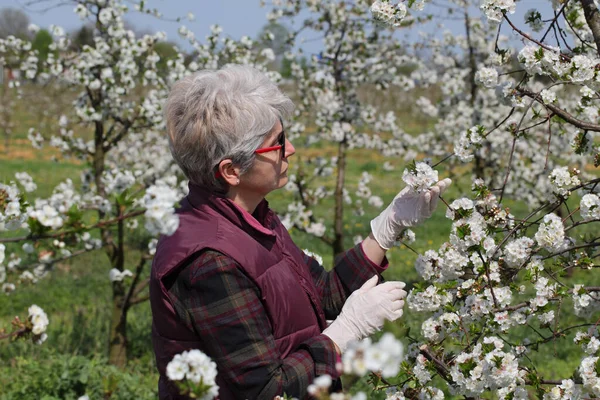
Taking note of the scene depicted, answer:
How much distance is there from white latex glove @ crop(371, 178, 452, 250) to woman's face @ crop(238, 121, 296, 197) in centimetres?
48

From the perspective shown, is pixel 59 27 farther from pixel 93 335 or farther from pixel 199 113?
pixel 199 113

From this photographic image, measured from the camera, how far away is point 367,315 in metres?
2.06

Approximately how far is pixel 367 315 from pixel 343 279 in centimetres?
40

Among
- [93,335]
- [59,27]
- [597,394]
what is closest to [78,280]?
[93,335]

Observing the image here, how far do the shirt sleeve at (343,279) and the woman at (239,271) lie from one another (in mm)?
226

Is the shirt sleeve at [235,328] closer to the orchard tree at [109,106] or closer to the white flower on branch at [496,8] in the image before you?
the white flower on branch at [496,8]

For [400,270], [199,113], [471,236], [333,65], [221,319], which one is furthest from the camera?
[400,270]

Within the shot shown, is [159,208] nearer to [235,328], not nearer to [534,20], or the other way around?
[235,328]

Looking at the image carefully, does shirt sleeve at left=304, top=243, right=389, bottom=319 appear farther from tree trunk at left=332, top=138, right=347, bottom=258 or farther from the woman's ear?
tree trunk at left=332, top=138, right=347, bottom=258

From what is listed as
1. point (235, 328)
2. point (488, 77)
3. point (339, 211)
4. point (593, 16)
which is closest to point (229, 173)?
point (235, 328)

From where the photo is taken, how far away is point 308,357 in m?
1.90

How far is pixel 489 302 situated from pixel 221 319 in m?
0.87

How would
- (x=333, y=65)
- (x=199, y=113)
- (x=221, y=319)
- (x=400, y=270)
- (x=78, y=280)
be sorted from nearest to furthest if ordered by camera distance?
(x=221, y=319) → (x=199, y=113) → (x=333, y=65) → (x=78, y=280) → (x=400, y=270)

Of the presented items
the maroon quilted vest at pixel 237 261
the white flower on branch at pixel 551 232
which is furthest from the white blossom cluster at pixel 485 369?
the maroon quilted vest at pixel 237 261
